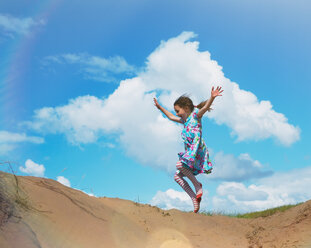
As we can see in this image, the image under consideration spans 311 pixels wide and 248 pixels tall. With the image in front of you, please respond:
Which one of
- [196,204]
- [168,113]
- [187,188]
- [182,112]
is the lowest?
[196,204]

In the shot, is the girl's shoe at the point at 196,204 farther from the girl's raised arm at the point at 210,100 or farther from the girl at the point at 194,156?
the girl's raised arm at the point at 210,100

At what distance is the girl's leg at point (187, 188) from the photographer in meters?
7.14

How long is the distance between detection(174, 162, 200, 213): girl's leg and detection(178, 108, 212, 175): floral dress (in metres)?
0.29

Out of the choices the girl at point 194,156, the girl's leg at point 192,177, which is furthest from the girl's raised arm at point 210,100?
the girl's leg at point 192,177

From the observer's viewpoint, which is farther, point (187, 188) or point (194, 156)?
point (187, 188)

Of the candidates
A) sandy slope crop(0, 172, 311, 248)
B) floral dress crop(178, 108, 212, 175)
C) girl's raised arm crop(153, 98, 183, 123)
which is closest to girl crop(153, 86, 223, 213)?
floral dress crop(178, 108, 212, 175)

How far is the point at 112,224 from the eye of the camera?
4820mm

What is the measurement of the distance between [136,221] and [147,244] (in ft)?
2.13

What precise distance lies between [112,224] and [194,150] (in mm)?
2758

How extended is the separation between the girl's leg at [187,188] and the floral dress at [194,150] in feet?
0.94

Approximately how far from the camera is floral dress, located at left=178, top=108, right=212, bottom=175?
7.04 m

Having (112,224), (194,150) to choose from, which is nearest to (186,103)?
(194,150)

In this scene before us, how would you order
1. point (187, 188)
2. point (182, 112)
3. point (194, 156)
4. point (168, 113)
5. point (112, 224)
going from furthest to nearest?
point (168, 113) → point (182, 112) → point (187, 188) → point (194, 156) → point (112, 224)

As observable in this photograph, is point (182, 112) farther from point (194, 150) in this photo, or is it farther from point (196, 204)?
point (196, 204)
